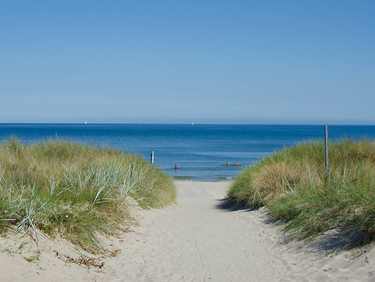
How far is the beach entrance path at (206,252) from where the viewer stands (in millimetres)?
6738

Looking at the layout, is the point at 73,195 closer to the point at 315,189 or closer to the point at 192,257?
the point at 192,257

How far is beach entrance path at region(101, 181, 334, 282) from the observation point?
6.74 meters

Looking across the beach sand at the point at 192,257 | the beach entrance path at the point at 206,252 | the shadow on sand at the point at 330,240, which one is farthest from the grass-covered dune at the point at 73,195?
the shadow on sand at the point at 330,240

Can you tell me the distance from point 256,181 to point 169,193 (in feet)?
10.9

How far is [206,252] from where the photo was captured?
822cm

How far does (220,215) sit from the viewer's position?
12.8 metres

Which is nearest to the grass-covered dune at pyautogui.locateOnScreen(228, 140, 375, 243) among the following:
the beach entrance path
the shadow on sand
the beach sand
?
the shadow on sand

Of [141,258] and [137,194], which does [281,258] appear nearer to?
[141,258]

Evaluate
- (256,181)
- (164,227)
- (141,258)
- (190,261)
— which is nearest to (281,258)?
(190,261)

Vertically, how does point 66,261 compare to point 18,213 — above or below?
below

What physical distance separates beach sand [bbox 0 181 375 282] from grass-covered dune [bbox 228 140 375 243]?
0.46m

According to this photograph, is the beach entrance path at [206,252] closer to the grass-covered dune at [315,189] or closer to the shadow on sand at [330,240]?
the shadow on sand at [330,240]

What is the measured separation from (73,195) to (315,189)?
5.61 metres

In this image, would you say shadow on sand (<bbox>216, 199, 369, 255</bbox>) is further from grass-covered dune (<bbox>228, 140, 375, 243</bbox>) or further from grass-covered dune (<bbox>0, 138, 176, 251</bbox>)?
grass-covered dune (<bbox>0, 138, 176, 251</bbox>)
